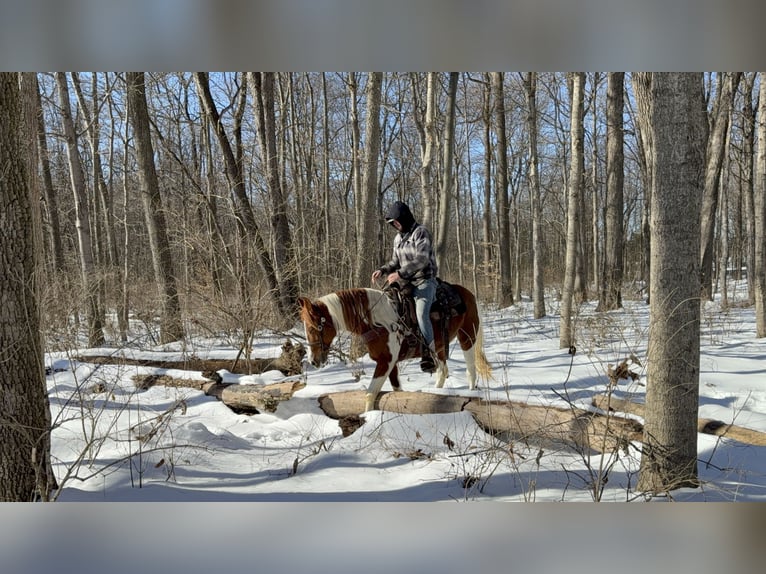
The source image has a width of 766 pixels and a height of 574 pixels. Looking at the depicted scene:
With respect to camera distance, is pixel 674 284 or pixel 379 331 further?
pixel 379 331

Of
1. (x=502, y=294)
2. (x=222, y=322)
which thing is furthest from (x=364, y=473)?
(x=502, y=294)

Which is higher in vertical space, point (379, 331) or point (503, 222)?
point (503, 222)

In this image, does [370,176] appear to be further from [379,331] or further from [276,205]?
[379,331]

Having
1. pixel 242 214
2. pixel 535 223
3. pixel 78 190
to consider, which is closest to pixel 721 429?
pixel 242 214

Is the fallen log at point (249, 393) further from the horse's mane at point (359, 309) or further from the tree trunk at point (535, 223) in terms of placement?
the tree trunk at point (535, 223)

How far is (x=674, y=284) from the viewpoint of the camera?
2.48m

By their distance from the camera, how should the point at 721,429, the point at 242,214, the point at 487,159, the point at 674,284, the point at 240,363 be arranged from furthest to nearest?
the point at 487,159
the point at 242,214
the point at 240,363
the point at 721,429
the point at 674,284

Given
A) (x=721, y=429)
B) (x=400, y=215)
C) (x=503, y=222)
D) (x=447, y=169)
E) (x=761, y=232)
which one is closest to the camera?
(x=721, y=429)

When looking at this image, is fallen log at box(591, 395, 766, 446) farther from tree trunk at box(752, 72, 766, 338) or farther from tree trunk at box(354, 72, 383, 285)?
tree trunk at box(752, 72, 766, 338)

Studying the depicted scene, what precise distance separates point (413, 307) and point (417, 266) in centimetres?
33

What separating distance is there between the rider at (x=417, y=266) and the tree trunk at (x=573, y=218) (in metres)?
2.75
